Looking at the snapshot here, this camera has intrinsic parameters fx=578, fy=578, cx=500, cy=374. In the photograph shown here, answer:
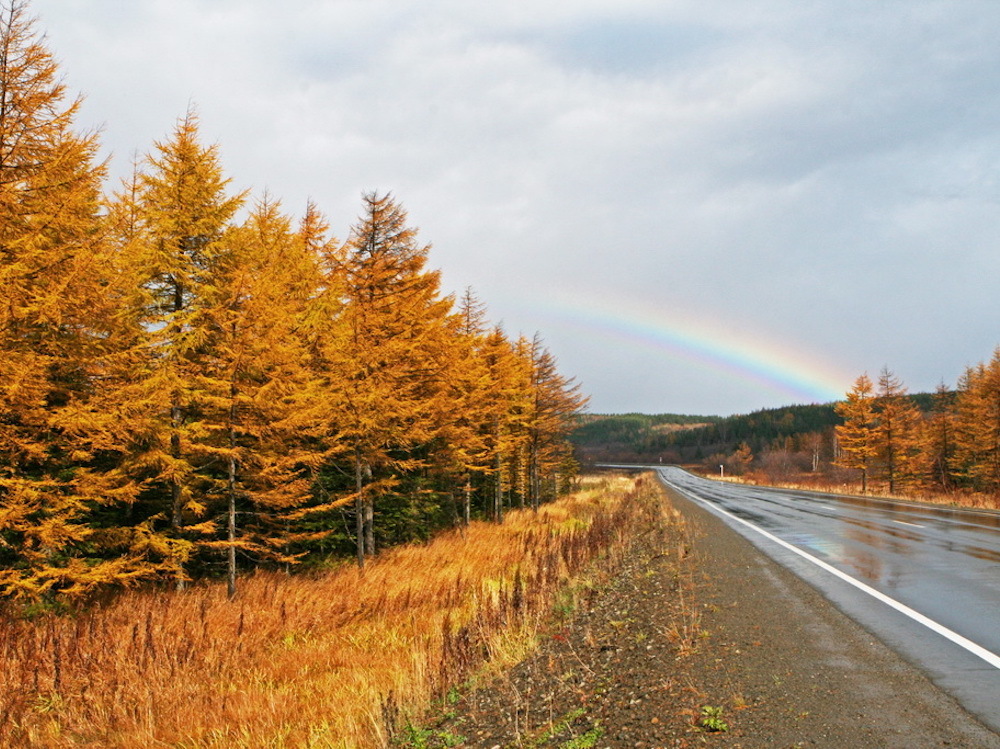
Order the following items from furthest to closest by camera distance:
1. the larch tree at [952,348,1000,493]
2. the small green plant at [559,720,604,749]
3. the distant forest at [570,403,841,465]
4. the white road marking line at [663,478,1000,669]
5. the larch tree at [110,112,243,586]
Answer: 1. the distant forest at [570,403,841,465]
2. the larch tree at [952,348,1000,493]
3. the larch tree at [110,112,243,586]
4. the white road marking line at [663,478,1000,669]
5. the small green plant at [559,720,604,749]

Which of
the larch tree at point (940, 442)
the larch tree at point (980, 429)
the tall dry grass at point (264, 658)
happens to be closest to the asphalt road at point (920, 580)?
the tall dry grass at point (264, 658)

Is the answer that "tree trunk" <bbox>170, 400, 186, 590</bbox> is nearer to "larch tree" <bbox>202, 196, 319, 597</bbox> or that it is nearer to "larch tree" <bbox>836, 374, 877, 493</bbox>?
"larch tree" <bbox>202, 196, 319, 597</bbox>

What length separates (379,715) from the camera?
5281mm

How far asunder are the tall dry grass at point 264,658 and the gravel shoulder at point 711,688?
2.96 ft

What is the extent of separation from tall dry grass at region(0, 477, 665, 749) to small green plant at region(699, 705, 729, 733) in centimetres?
259

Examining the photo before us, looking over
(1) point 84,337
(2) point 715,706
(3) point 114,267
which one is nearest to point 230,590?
(1) point 84,337

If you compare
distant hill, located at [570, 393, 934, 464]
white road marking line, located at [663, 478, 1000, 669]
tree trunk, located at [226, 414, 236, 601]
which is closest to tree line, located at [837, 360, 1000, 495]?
white road marking line, located at [663, 478, 1000, 669]

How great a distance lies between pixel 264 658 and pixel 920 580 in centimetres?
946

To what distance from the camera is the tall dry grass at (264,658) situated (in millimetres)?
5766

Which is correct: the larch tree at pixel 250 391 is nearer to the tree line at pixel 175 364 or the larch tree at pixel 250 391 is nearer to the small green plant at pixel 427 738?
the tree line at pixel 175 364

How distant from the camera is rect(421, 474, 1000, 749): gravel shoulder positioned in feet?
12.1

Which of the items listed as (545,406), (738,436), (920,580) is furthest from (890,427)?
(738,436)

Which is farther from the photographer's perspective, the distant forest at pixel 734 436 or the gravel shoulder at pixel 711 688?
the distant forest at pixel 734 436

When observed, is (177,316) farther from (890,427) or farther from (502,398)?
(890,427)
